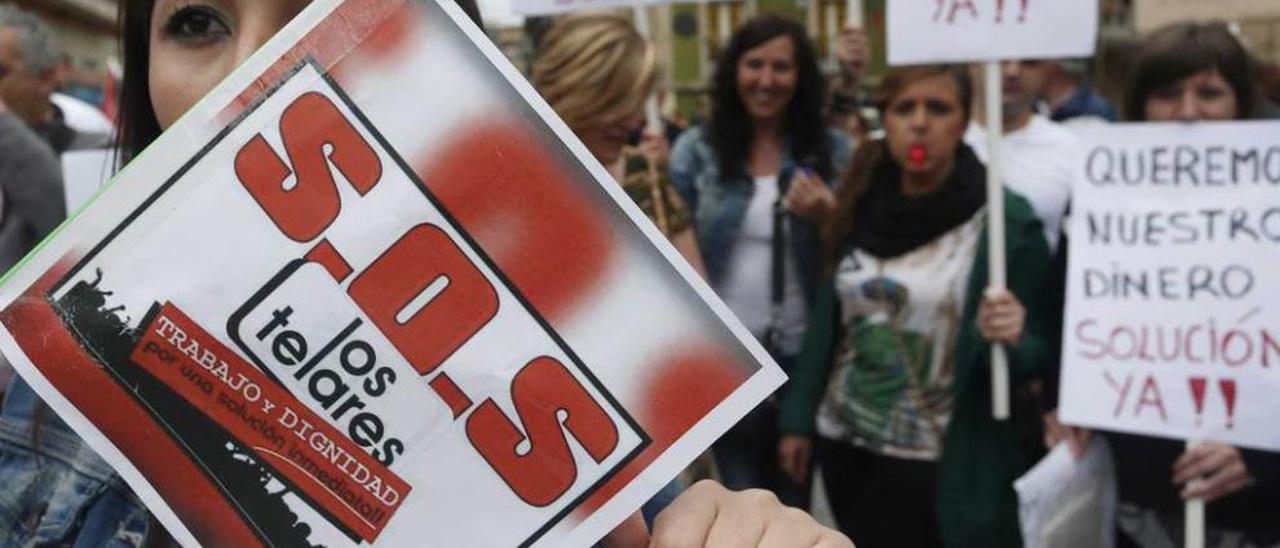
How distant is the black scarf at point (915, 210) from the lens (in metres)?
3.79

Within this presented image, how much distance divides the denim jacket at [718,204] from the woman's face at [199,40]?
2.86m

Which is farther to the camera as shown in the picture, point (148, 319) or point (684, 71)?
point (684, 71)

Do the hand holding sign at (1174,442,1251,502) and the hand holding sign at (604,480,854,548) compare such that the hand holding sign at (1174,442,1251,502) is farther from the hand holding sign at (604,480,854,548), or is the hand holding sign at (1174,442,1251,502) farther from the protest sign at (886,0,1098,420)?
the hand holding sign at (604,480,854,548)

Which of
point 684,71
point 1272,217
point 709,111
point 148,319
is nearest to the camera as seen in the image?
point 148,319

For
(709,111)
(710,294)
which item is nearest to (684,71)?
(709,111)

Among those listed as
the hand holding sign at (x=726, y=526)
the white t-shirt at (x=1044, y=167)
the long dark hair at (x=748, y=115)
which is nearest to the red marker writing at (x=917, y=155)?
the white t-shirt at (x=1044, y=167)

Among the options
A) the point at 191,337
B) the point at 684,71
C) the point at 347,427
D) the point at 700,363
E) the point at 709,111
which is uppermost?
the point at 191,337

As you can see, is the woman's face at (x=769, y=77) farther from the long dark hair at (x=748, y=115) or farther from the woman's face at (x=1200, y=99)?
the woman's face at (x=1200, y=99)

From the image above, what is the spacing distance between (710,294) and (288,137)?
331 millimetres

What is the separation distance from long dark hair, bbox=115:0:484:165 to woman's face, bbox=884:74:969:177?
2.51m

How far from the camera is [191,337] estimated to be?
1.12 m

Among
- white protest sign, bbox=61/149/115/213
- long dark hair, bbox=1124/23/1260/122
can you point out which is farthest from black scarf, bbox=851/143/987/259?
white protest sign, bbox=61/149/115/213

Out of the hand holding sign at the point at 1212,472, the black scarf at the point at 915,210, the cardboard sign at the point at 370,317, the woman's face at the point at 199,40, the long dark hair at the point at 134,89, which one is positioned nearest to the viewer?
the cardboard sign at the point at 370,317

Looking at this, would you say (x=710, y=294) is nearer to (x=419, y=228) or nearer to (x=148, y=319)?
(x=419, y=228)
